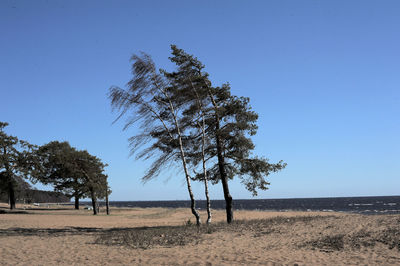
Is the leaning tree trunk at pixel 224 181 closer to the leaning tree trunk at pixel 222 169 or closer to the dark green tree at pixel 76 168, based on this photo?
the leaning tree trunk at pixel 222 169

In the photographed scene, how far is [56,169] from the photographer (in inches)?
2063

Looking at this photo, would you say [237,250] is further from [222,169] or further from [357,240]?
[222,169]

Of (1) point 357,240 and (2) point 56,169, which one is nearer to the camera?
(1) point 357,240

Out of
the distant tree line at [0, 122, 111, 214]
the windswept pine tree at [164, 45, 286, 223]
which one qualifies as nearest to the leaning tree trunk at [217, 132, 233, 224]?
the windswept pine tree at [164, 45, 286, 223]

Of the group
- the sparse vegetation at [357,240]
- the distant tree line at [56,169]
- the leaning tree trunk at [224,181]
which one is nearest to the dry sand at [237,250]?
the sparse vegetation at [357,240]

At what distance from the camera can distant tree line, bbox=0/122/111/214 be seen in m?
41.8

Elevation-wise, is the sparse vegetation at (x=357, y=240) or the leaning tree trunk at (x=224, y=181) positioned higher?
the leaning tree trunk at (x=224, y=181)

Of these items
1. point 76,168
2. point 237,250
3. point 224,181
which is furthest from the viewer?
point 76,168

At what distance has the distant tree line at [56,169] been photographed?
1646 inches

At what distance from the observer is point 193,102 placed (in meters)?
22.0

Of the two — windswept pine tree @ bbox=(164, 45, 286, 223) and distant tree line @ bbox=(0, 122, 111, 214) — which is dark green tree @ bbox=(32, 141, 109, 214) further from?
windswept pine tree @ bbox=(164, 45, 286, 223)

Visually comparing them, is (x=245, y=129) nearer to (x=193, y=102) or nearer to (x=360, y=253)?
(x=193, y=102)

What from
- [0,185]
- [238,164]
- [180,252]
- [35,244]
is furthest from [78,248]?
[0,185]

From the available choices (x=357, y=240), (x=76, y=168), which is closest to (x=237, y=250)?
(x=357, y=240)
